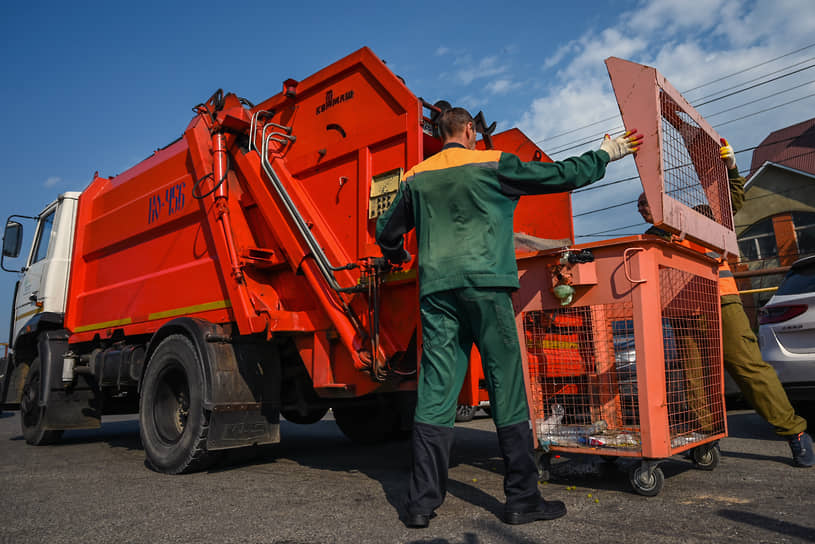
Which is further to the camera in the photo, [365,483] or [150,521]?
[365,483]

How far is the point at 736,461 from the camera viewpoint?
364cm

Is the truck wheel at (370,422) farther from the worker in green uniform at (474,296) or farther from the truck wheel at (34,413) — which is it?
the truck wheel at (34,413)

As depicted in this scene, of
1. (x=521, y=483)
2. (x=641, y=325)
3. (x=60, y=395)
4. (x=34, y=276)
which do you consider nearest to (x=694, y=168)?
(x=641, y=325)

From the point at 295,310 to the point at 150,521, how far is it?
164cm

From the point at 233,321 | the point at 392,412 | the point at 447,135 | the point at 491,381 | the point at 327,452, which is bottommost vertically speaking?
the point at 327,452

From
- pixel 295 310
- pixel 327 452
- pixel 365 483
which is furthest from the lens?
pixel 327 452

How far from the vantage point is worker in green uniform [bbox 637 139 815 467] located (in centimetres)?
336

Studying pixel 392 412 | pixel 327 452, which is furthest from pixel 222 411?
pixel 392 412

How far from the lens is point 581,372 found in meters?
3.11

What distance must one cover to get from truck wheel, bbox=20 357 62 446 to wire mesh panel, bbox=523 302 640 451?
5.41 m

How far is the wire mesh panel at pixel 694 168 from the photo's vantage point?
300cm

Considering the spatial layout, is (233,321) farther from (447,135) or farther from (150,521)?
(447,135)

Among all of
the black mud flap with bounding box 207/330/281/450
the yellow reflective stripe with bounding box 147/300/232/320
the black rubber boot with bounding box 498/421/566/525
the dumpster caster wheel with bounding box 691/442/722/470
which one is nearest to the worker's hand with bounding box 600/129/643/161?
the black rubber boot with bounding box 498/421/566/525

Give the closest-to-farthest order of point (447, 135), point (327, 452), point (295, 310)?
point (447, 135)
point (295, 310)
point (327, 452)
